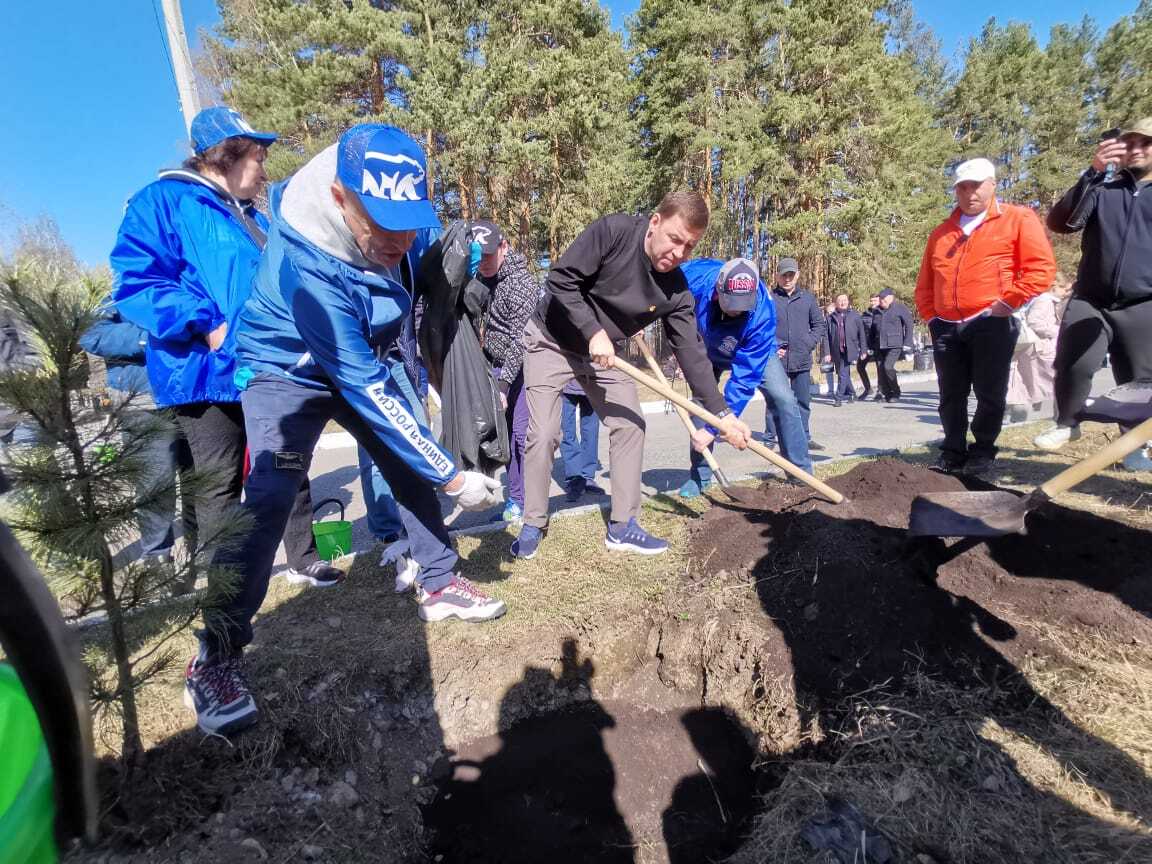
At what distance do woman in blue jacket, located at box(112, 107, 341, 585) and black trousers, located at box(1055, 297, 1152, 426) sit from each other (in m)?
4.44

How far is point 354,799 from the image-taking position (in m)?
2.07

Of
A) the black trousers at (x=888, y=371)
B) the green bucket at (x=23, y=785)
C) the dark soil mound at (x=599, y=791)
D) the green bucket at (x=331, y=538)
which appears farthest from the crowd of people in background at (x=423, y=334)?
the black trousers at (x=888, y=371)

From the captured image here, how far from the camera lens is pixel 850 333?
11.4 metres

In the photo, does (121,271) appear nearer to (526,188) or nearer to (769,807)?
(769,807)

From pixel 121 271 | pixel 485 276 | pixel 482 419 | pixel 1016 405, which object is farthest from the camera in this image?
pixel 1016 405

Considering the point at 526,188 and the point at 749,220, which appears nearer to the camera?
the point at 526,188

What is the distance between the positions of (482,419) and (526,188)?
48.0 feet

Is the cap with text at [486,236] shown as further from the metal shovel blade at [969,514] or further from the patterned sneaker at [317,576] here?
the metal shovel blade at [969,514]

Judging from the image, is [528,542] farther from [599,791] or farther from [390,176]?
[390,176]

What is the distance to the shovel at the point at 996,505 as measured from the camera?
88.1 inches

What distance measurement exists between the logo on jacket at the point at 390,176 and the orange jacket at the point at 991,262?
344 cm

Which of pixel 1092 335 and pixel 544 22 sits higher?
pixel 544 22

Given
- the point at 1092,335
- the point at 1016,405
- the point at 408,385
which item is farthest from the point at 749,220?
the point at 408,385

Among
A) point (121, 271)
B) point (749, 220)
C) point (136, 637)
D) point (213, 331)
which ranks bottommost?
point (136, 637)
